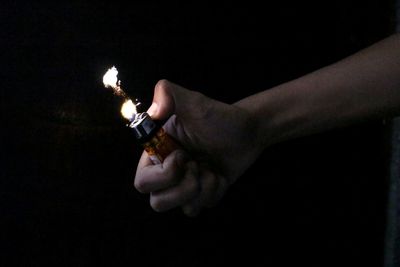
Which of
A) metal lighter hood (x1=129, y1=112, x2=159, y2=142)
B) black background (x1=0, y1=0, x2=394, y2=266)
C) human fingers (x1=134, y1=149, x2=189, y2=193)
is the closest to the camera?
metal lighter hood (x1=129, y1=112, x2=159, y2=142)

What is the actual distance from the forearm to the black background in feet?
1.33

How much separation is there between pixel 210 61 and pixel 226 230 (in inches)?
30.5

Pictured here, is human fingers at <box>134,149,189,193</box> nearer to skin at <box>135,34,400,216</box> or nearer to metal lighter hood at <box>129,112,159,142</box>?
skin at <box>135,34,400,216</box>

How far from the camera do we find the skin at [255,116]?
99cm

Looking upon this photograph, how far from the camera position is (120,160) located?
4.91ft

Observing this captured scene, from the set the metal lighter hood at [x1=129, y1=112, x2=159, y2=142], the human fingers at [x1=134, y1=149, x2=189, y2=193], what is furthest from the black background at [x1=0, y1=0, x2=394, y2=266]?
the metal lighter hood at [x1=129, y1=112, x2=159, y2=142]

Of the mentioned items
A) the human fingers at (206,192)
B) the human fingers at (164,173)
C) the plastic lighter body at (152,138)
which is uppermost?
the plastic lighter body at (152,138)

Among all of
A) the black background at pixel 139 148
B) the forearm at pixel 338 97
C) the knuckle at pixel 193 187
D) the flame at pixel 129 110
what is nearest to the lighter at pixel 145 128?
the flame at pixel 129 110

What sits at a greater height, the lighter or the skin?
the lighter

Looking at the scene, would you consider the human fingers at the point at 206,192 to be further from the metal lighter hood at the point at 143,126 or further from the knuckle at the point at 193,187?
the metal lighter hood at the point at 143,126

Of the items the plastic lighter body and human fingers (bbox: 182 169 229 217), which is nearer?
the plastic lighter body

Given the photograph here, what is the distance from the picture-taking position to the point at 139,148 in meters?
1.49

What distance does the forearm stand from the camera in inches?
40.7

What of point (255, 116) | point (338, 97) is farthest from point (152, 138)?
point (338, 97)
